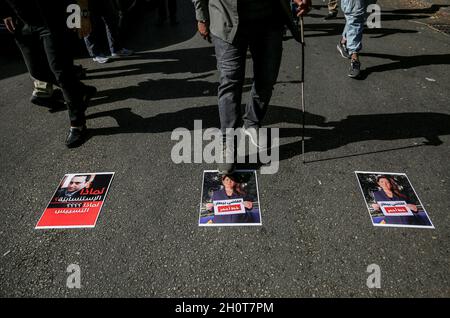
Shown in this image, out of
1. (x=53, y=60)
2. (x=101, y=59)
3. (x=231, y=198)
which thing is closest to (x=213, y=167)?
(x=231, y=198)

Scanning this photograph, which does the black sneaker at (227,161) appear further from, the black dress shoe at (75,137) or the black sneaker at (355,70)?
the black sneaker at (355,70)

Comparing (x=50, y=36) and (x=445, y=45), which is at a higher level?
(x=50, y=36)

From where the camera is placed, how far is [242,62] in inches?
94.7

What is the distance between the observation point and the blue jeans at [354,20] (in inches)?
159

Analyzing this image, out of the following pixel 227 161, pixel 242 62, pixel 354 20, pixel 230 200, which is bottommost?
pixel 230 200

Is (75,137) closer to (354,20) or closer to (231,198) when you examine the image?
(231,198)

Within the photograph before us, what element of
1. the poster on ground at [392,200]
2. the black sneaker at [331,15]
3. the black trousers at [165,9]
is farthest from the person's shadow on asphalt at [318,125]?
the black sneaker at [331,15]

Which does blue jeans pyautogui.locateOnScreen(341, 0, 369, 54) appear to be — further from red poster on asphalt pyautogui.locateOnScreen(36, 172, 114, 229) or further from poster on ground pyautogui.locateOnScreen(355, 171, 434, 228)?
red poster on asphalt pyautogui.locateOnScreen(36, 172, 114, 229)

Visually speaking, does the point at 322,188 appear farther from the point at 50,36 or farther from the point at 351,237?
the point at 50,36

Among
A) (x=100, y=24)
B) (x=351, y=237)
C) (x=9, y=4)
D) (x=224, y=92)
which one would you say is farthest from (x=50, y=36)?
(x=351, y=237)

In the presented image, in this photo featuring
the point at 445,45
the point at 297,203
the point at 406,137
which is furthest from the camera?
the point at 445,45

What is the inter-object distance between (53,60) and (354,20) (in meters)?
3.67

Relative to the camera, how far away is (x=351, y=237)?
84.5 inches

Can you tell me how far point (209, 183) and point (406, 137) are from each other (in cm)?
207
